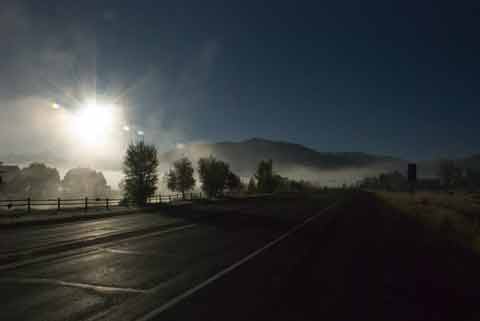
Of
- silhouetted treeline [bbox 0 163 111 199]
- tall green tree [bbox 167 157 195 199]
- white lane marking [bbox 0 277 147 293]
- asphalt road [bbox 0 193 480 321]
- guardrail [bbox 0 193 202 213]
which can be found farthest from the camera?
silhouetted treeline [bbox 0 163 111 199]

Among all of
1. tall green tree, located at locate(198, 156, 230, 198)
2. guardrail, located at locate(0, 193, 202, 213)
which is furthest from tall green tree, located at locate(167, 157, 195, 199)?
guardrail, located at locate(0, 193, 202, 213)

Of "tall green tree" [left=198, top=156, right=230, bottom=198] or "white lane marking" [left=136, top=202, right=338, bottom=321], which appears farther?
"tall green tree" [left=198, top=156, right=230, bottom=198]

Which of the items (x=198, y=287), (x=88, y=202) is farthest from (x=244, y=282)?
(x=88, y=202)

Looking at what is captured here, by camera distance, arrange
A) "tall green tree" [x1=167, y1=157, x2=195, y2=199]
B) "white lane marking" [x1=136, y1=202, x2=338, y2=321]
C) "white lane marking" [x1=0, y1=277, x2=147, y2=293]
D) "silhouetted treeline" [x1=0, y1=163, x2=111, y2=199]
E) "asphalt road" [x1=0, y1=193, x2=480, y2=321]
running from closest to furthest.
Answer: "white lane marking" [x1=136, y1=202, x2=338, y2=321] < "asphalt road" [x1=0, y1=193, x2=480, y2=321] < "white lane marking" [x1=0, y1=277, x2=147, y2=293] < "tall green tree" [x1=167, y1=157, x2=195, y2=199] < "silhouetted treeline" [x1=0, y1=163, x2=111, y2=199]

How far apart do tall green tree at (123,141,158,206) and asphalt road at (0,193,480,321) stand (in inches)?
1809

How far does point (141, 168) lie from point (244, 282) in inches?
2114

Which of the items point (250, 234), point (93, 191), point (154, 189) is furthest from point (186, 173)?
point (93, 191)

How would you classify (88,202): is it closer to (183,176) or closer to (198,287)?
(198,287)

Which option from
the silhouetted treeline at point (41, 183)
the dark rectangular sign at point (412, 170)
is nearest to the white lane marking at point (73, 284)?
the dark rectangular sign at point (412, 170)

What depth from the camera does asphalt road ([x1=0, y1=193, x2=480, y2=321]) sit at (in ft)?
17.7

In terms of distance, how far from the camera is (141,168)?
2281 inches

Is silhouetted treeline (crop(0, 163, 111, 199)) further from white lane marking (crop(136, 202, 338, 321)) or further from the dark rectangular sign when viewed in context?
white lane marking (crop(136, 202, 338, 321))

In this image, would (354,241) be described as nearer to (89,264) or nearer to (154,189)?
(89,264)

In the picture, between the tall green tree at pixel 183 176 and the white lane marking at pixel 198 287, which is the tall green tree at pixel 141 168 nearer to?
the tall green tree at pixel 183 176
